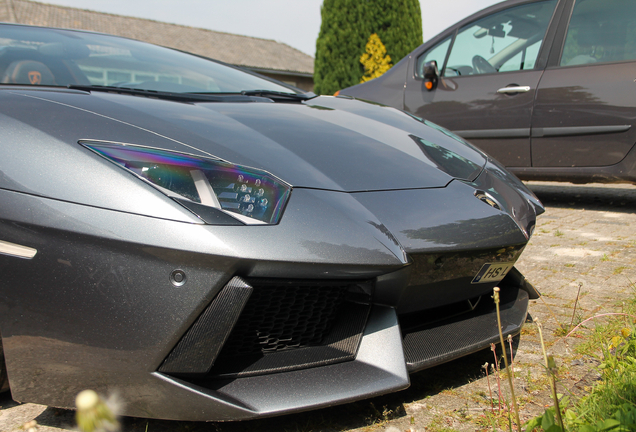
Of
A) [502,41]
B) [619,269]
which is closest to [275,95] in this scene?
[619,269]

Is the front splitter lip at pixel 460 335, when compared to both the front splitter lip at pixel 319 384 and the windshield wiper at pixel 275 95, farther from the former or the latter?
the windshield wiper at pixel 275 95

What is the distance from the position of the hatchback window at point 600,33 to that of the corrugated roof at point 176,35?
2189cm

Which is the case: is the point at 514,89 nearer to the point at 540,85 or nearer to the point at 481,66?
the point at 540,85

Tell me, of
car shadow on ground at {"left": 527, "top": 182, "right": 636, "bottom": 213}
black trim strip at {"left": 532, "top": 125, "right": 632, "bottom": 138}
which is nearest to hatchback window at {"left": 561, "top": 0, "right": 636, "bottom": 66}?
black trim strip at {"left": 532, "top": 125, "right": 632, "bottom": 138}

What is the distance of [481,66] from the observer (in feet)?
14.9

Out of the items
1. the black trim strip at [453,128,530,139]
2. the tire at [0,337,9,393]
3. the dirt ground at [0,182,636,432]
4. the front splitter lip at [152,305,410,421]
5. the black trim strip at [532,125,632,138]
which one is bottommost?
the dirt ground at [0,182,636,432]

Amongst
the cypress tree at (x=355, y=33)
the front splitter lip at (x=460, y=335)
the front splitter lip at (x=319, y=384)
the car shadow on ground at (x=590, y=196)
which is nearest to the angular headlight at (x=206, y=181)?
the front splitter lip at (x=319, y=384)

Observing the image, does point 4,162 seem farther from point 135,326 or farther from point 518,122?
point 518,122

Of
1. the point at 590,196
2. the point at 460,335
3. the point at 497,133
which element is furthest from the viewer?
the point at 590,196

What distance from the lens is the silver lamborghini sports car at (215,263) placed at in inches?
48.8

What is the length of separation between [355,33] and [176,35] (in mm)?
18909

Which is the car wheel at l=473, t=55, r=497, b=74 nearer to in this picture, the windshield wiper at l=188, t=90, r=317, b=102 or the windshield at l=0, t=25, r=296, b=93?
the windshield at l=0, t=25, r=296, b=93

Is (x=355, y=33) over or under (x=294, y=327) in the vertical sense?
over

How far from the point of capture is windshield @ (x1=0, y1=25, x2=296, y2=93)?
2.13 metres
